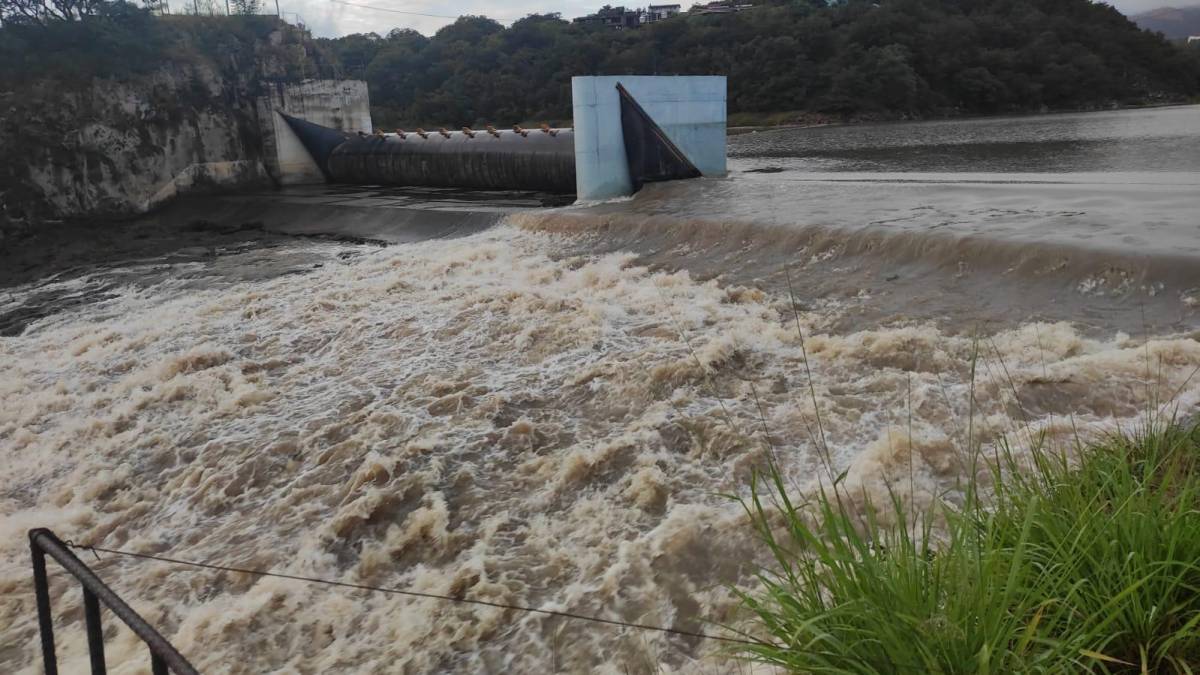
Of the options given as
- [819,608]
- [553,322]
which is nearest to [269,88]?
[553,322]

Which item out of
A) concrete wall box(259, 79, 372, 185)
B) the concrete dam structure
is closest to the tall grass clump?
the concrete dam structure

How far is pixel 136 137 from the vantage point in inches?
733

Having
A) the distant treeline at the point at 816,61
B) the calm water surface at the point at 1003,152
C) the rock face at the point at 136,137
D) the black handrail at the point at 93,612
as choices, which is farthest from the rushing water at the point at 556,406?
the distant treeline at the point at 816,61

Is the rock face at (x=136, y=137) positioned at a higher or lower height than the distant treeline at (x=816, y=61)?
lower

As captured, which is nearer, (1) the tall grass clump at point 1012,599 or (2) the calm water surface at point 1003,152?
(1) the tall grass clump at point 1012,599

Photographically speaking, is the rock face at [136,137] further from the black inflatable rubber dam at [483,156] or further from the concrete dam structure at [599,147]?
the concrete dam structure at [599,147]

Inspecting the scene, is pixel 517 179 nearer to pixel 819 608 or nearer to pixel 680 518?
pixel 680 518

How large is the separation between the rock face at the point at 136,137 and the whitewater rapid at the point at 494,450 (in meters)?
11.5

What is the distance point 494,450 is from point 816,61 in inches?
2110

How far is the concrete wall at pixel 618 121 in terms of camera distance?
41.4 ft

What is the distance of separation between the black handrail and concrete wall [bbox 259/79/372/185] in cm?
2070

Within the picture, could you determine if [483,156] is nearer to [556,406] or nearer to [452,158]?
[452,158]

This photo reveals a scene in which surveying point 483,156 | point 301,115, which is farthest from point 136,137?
point 483,156

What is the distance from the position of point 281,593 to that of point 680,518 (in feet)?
6.24
